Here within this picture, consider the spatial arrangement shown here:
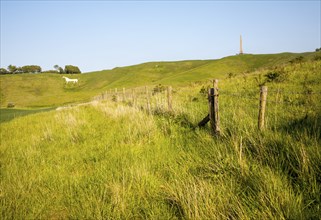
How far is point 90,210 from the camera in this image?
9.34 feet

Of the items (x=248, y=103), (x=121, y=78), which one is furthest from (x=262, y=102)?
(x=121, y=78)

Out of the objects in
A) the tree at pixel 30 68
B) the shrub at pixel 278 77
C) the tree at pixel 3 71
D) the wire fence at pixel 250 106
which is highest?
the tree at pixel 30 68

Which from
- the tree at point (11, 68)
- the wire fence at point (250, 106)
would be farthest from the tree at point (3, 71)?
the wire fence at point (250, 106)

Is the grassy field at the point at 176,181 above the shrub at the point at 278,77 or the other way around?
the other way around

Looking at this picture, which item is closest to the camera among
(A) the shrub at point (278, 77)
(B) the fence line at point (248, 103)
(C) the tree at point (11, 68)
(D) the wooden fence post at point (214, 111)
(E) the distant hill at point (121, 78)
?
(B) the fence line at point (248, 103)

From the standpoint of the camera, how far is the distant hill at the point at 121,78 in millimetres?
60125

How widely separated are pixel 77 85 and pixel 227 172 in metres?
94.6

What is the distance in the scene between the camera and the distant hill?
60.1 m

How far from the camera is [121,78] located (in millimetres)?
84438

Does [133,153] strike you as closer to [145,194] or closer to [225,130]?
[145,194]

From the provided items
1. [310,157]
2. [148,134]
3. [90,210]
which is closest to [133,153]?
[148,134]

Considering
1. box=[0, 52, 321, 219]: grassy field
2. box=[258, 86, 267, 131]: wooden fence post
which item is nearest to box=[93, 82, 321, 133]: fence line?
box=[258, 86, 267, 131]: wooden fence post

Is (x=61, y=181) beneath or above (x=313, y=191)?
beneath

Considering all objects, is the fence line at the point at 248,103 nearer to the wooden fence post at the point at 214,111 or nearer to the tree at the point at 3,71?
the wooden fence post at the point at 214,111
